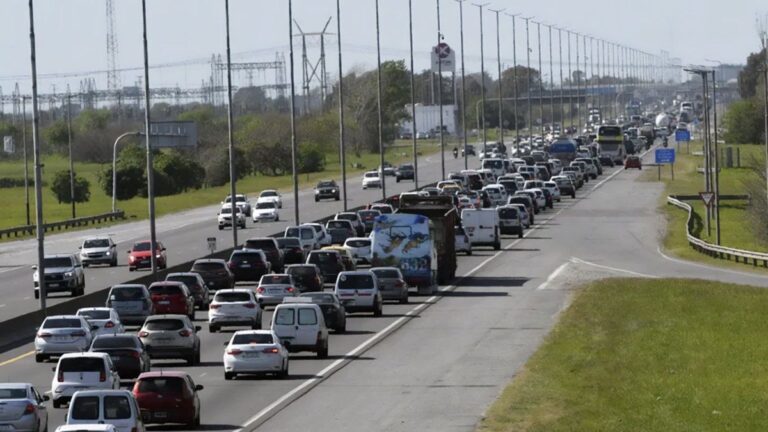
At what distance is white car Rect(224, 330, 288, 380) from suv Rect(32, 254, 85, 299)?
2415cm

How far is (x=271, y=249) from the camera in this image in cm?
7775

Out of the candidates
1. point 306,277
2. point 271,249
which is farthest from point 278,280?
point 271,249

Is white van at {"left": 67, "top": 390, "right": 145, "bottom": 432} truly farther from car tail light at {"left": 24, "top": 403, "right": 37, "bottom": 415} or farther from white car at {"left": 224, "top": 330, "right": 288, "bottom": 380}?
white car at {"left": 224, "top": 330, "right": 288, "bottom": 380}

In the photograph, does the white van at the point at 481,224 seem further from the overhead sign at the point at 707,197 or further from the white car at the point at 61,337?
the white car at the point at 61,337

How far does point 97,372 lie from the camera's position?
120ft

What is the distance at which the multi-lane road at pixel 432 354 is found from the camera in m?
36.4

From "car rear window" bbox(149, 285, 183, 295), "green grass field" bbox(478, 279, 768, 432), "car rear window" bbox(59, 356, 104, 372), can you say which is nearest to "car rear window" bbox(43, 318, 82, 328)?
"car rear window" bbox(59, 356, 104, 372)

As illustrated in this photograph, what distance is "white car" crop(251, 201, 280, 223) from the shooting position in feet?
383

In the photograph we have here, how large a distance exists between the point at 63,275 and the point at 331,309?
15217 millimetres

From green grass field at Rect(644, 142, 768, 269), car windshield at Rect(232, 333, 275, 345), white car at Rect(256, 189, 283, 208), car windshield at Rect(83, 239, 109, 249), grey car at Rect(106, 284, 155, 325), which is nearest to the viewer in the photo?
car windshield at Rect(232, 333, 275, 345)

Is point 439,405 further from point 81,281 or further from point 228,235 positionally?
point 228,235

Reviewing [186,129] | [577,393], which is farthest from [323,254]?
[186,129]

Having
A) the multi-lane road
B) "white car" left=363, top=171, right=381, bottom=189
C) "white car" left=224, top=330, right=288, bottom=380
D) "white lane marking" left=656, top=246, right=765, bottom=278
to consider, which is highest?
"white car" left=363, top=171, right=381, bottom=189

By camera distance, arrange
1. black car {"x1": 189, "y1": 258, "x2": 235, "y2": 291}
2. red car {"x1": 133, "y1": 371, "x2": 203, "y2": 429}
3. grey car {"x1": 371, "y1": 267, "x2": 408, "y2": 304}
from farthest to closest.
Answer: black car {"x1": 189, "y1": 258, "x2": 235, "y2": 291}
grey car {"x1": 371, "y1": 267, "x2": 408, "y2": 304}
red car {"x1": 133, "y1": 371, "x2": 203, "y2": 429}
